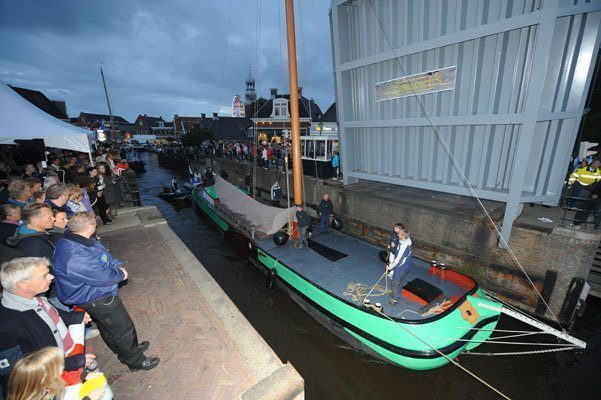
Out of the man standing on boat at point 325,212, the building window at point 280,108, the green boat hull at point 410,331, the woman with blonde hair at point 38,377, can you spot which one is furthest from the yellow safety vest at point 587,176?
the building window at point 280,108

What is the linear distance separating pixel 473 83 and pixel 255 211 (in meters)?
8.73

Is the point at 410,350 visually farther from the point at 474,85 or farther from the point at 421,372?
the point at 474,85

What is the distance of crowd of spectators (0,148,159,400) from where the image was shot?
76.6 inches

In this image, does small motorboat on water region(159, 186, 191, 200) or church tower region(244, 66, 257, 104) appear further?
church tower region(244, 66, 257, 104)

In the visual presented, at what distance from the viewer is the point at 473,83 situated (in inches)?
289

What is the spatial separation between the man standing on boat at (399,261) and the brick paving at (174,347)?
3.70 meters

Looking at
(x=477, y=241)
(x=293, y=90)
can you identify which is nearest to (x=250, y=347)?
(x=477, y=241)

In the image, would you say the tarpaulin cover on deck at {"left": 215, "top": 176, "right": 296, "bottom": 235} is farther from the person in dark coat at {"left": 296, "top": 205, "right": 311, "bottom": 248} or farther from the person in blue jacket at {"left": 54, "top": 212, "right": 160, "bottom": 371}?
the person in blue jacket at {"left": 54, "top": 212, "right": 160, "bottom": 371}

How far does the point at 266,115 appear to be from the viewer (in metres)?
35.6

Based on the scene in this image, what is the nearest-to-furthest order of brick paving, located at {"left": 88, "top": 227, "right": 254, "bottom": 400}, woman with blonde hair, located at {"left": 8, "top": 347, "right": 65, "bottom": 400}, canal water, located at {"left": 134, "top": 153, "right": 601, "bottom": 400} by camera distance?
1. woman with blonde hair, located at {"left": 8, "top": 347, "right": 65, "bottom": 400}
2. brick paving, located at {"left": 88, "top": 227, "right": 254, "bottom": 400}
3. canal water, located at {"left": 134, "top": 153, "right": 601, "bottom": 400}

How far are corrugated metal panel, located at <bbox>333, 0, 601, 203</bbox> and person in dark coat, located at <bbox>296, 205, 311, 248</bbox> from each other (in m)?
3.71

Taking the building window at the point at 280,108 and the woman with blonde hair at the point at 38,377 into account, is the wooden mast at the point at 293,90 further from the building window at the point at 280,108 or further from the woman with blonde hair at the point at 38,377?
the building window at the point at 280,108

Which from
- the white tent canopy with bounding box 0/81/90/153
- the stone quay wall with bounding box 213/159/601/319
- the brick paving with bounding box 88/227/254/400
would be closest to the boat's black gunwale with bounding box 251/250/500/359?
the stone quay wall with bounding box 213/159/601/319

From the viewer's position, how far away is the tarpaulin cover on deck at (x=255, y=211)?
31.6 feet
